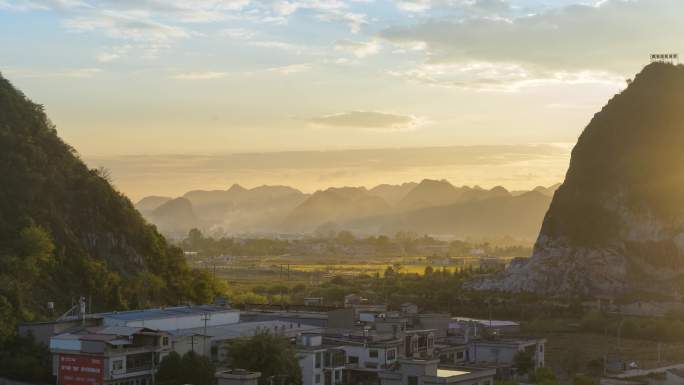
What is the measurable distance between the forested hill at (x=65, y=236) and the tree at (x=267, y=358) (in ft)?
56.5

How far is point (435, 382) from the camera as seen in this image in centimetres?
3428

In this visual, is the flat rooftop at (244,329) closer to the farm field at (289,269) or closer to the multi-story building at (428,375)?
the multi-story building at (428,375)

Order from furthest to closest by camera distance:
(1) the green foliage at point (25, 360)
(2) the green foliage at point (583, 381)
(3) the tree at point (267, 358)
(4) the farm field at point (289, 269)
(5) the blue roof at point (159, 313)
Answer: (4) the farm field at point (289, 269)
(5) the blue roof at point (159, 313)
(1) the green foliage at point (25, 360)
(2) the green foliage at point (583, 381)
(3) the tree at point (267, 358)

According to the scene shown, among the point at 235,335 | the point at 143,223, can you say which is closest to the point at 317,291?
the point at 143,223

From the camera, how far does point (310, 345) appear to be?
142ft

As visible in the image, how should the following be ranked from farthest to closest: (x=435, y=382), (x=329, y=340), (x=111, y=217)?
(x=111, y=217)
(x=329, y=340)
(x=435, y=382)

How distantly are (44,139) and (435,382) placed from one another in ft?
147

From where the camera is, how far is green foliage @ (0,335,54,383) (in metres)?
42.8

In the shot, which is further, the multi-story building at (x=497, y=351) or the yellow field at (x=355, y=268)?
the yellow field at (x=355, y=268)

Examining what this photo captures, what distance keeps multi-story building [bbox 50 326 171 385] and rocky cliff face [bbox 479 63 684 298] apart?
6558 cm

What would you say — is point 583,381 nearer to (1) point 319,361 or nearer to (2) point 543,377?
(2) point 543,377

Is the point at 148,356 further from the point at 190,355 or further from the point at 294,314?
the point at 294,314

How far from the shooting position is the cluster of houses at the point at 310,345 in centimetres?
3972

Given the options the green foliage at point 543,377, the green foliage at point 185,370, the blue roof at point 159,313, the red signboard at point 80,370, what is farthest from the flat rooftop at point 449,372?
the blue roof at point 159,313
